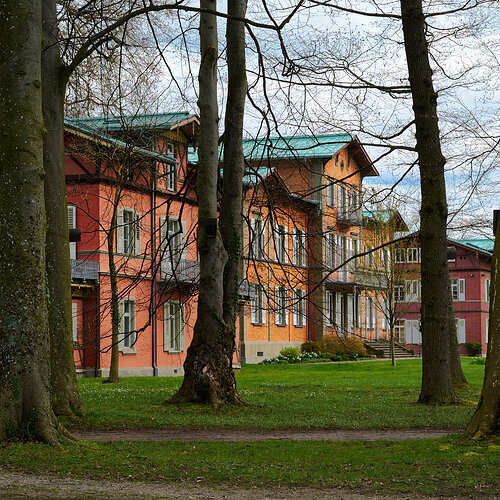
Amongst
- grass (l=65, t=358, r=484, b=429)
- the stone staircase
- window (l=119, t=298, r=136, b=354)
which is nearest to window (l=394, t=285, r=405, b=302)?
the stone staircase

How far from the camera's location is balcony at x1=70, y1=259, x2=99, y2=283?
100.0 ft

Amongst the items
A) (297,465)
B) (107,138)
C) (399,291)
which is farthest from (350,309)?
(297,465)

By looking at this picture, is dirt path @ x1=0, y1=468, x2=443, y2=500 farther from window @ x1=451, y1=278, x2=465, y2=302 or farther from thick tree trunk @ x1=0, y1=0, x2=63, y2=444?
window @ x1=451, y1=278, x2=465, y2=302

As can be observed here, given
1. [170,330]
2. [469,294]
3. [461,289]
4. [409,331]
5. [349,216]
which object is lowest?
[409,331]

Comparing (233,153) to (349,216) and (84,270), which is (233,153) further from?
(84,270)

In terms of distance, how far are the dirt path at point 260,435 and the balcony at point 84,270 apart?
1859 centimetres

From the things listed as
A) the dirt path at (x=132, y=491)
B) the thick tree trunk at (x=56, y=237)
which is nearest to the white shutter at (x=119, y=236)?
the thick tree trunk at (x=56, y=237)

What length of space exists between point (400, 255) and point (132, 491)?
4186 centimetres

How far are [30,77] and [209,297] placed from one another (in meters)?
7.20

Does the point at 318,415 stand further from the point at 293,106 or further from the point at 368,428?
the point at 293,106

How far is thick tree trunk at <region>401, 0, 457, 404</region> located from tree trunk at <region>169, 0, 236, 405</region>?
363 cm

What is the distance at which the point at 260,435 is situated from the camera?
11680mm

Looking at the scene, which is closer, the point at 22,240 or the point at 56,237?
the point at 22,240

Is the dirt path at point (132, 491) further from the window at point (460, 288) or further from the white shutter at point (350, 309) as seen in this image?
the window at point (460, 288)
